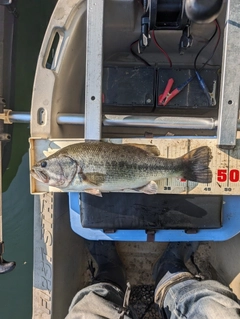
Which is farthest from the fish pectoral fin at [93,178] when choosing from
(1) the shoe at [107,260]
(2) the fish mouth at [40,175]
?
(1) the shoe at [107,260]

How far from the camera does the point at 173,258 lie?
5.88 feet

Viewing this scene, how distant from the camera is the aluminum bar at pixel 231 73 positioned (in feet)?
3.78

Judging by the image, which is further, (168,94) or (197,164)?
(168,94)

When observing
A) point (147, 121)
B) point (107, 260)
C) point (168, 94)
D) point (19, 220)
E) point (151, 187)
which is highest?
point (168, 94)

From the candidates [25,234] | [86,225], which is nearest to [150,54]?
[86,225]

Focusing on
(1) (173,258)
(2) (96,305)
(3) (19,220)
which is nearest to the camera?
Result: (2) (96,305)

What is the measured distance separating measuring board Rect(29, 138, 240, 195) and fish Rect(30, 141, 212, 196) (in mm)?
43

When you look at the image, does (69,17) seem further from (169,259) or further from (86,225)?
(169,259)

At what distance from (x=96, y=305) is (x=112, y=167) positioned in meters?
0.61

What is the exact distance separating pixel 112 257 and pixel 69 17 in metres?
1.34

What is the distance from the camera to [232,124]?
117cm

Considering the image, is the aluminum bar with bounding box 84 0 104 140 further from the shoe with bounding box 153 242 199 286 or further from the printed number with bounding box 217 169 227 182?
the shoe with bounding box 153 242 199 286

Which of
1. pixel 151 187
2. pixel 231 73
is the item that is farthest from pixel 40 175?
pixel 231 73

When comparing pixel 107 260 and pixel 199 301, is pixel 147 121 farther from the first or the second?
pixel 107 260
